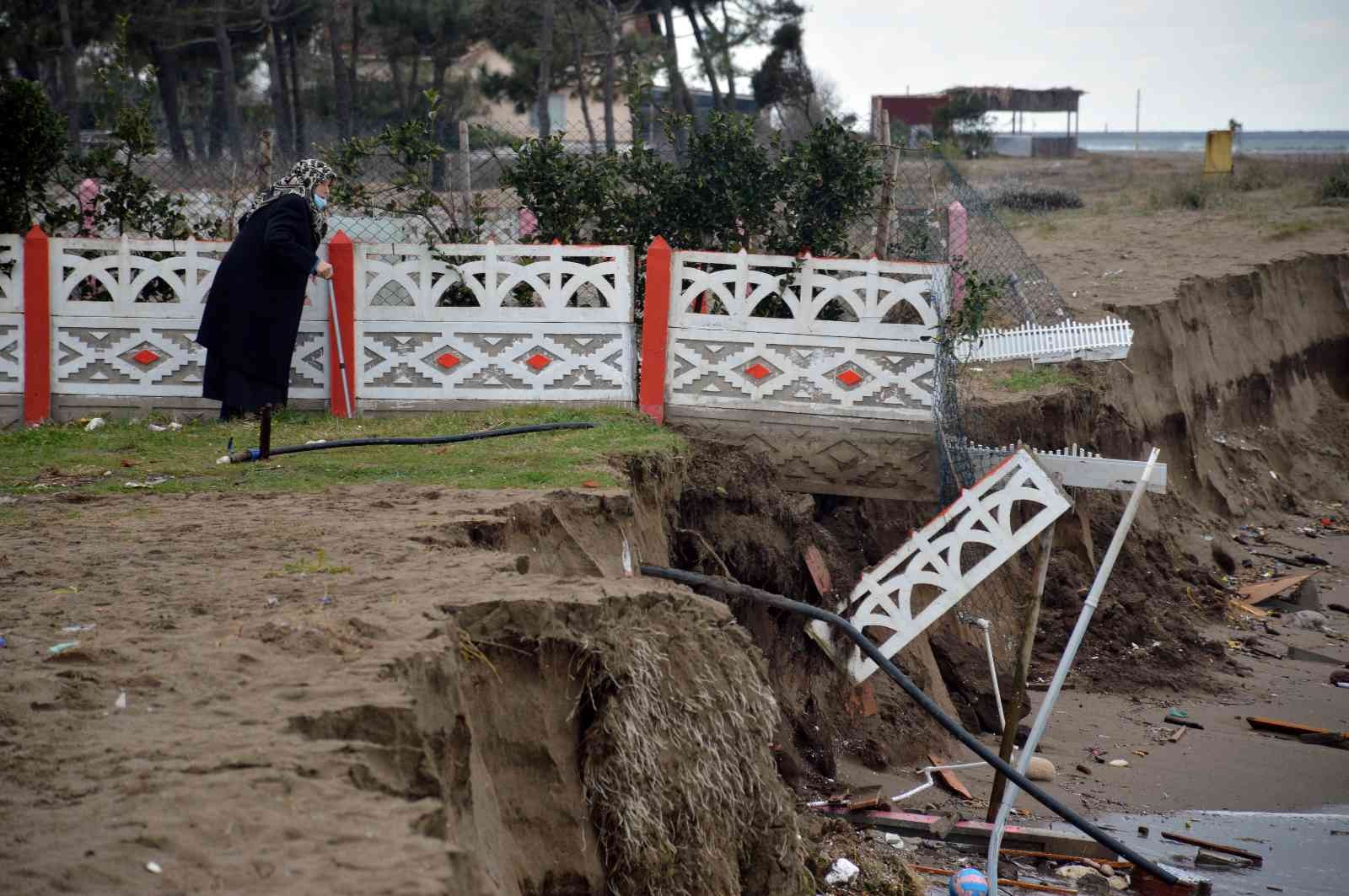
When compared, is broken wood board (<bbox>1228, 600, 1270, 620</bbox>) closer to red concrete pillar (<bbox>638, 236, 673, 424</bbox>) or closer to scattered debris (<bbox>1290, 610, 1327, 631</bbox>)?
scattered debris (<bbox>1290, 610, 1327, 631</bbox>)

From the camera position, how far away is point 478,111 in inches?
1299

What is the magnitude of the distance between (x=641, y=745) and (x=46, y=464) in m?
5.11

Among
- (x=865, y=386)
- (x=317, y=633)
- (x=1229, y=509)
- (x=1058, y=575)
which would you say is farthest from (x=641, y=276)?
(x=1229, y=509)

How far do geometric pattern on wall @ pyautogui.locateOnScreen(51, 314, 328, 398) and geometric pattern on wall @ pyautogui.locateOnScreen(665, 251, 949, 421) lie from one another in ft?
9.33

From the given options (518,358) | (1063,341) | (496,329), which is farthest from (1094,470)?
(1063,341)

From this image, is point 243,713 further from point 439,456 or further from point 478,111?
point 478,111

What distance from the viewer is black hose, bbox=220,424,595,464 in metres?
8.52

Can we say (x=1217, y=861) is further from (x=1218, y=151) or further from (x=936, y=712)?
(x=1218, y=151)

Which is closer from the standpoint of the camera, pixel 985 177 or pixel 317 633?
pixel 317 633

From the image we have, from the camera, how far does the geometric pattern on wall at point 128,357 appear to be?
10.2m

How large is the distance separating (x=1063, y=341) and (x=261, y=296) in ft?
27.2

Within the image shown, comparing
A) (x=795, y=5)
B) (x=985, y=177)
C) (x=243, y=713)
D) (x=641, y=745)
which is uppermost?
(x=795, y=5)

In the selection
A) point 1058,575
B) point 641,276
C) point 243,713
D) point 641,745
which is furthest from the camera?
point 1058,575

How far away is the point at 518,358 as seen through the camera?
10055mm
